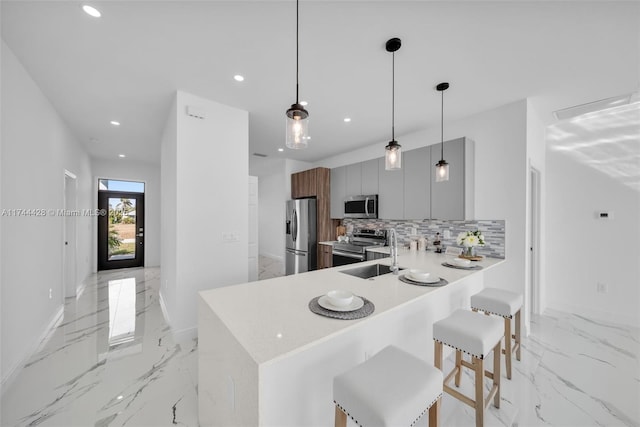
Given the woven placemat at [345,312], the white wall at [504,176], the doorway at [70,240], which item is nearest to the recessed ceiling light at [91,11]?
the woven placemat at [345,312]

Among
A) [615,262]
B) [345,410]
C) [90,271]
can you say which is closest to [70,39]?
[345,410]

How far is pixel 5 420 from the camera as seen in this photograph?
1628 mm

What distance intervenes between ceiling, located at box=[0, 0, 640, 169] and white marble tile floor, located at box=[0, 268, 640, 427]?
266cm

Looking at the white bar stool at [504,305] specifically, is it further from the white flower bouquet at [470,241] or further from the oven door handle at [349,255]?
the oven door handle at [349,255]

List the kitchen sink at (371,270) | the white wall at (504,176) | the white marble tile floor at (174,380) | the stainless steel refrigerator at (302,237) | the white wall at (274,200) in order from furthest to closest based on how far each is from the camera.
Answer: the white wall at (274,200), the stainless steel refrigerator at (302,237), the white wall at (504,176), the kitchen sink at (371,270), the white marble tile floor at (174,380)

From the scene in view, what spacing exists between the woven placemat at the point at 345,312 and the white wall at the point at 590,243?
3816 millimetres

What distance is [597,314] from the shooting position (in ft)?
10.4

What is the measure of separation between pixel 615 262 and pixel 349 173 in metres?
3.72

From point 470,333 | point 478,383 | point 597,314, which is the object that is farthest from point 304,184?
point 597,314

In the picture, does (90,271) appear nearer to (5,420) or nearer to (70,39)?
(5,420)

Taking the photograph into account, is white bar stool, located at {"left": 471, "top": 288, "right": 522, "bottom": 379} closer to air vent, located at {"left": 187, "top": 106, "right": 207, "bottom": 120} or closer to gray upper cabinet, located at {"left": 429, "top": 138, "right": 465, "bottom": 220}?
gray upper cabinet, located at {"left": 429, "top": 138, "right": 465, "bottom": 220}

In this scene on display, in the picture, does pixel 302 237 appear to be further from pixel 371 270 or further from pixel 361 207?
pixel 371 270

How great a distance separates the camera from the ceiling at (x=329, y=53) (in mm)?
1604

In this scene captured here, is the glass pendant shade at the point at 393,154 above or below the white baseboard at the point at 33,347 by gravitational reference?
above
